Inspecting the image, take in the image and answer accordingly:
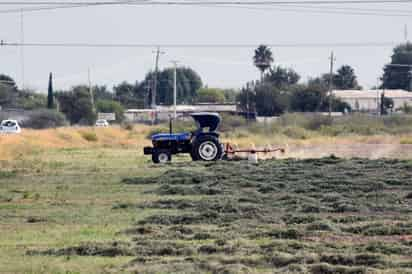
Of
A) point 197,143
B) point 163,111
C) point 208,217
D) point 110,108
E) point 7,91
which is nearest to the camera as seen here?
point 208,217

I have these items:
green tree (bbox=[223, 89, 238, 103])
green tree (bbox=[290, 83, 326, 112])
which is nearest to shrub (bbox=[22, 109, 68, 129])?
green tree (bbox=[290, 83, 326, 112])

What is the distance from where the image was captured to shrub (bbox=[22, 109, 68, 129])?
113938 mm

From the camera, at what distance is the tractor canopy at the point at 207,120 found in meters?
47.1

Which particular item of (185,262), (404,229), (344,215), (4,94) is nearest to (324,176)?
(344,215)

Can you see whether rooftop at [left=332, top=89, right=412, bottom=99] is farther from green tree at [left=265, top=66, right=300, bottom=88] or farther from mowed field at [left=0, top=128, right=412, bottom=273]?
mowed field at [left=0, top=128, right=412, bottom=273]

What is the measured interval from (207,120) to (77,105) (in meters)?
89.4

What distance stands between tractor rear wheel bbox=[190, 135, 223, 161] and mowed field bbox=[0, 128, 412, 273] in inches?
103

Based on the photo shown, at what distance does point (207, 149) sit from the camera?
4722 cm

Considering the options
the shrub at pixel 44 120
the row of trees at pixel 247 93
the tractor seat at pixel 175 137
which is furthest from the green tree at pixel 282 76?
the tractor seat at pixel 175 137

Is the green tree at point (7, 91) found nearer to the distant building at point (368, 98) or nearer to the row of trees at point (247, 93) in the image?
the row of trees at point (247, 93)

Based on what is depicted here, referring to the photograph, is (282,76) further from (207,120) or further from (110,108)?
(207,120)

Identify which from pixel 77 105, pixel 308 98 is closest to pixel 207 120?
pixel 308 98

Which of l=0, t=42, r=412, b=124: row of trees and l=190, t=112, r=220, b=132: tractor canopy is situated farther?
l=0, t=42, r=412, b=124: row of trees

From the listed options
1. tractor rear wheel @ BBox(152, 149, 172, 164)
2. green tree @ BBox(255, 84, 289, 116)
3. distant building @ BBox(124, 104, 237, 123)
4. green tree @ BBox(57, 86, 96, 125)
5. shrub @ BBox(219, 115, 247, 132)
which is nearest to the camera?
tractor rear wheel @ BBox(152, 149, 172, 164)
